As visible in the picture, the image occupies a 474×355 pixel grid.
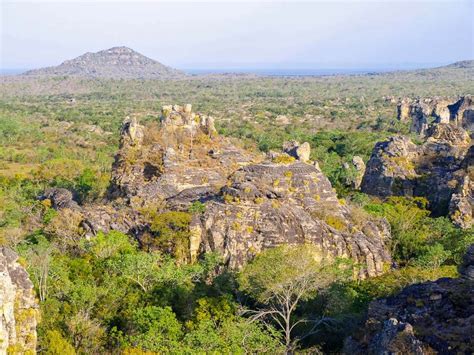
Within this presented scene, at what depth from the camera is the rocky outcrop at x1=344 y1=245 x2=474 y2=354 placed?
1227cm

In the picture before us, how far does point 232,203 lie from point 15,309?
12.8m

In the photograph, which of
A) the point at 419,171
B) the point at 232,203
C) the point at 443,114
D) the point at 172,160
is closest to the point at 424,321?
the point at 232,203

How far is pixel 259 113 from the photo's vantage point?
120 meters

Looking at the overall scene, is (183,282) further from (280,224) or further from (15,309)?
(15,309)

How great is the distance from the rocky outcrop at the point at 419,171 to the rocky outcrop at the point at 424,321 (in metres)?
22.9

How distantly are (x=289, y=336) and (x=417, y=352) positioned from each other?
666 centimetres

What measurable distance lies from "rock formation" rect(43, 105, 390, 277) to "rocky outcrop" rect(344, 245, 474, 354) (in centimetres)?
877

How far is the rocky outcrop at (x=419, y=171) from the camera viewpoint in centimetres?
3812

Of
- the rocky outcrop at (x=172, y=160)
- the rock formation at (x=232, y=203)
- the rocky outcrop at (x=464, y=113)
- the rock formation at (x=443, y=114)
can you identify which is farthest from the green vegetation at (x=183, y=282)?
the rock formation at (x=443, y=114)

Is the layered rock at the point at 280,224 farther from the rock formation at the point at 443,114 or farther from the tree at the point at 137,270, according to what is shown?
the rock formation at the point at 443,114

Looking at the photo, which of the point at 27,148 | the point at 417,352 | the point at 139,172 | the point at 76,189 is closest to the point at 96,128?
the point at 27,148

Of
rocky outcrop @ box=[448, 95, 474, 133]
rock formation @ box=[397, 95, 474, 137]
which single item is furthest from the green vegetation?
rock formation @ box=[397, 95, 474, 137]

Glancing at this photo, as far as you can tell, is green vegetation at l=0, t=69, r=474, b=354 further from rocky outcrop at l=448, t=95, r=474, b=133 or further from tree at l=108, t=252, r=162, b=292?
rocky outcrop at l=448, t=95, r=474, b=133


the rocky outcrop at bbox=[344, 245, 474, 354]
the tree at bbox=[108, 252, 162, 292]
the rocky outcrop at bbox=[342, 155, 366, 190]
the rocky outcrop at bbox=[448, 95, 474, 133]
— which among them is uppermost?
the rocky outcrop at bbox=[448, 95, 474, 133]
